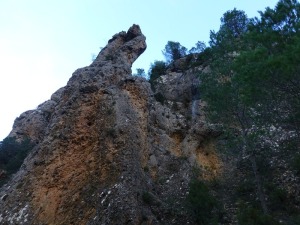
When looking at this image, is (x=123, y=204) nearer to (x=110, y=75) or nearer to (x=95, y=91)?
(x=95, y=91)

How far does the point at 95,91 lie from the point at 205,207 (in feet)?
34.3

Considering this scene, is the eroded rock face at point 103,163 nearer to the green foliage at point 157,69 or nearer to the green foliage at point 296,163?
the green foliage at point 296,163

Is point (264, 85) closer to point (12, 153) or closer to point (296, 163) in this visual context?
point (296, 163)

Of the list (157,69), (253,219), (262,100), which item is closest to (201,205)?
(253,219)

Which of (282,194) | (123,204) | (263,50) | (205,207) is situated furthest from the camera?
(282,194)

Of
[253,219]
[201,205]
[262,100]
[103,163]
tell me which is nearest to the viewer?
[253,219]

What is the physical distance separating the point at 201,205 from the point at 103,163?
5536 millimetres

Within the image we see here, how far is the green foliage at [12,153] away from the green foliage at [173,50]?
1000 inches

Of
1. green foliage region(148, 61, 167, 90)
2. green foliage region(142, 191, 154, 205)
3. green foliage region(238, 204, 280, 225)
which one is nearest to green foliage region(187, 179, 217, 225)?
green foliage region(142, 191, 154, 205)

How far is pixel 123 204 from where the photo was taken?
1733 cm

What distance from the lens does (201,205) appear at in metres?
18.9

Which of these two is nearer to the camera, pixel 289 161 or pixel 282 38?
pixel 282 38

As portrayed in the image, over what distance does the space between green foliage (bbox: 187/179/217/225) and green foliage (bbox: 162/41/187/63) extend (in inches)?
1418

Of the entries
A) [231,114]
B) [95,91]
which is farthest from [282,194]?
[95,91]
